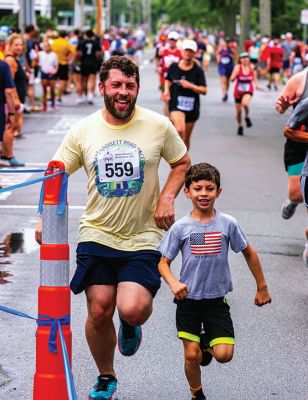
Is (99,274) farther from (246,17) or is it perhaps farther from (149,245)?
(246,17)

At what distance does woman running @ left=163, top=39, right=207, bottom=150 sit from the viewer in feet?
53.3

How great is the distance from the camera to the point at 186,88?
16.4 meters

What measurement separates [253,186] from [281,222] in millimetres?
3015

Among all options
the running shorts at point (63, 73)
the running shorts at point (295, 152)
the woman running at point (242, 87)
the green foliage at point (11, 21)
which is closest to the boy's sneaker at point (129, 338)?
the running shorts at point (295, 152)

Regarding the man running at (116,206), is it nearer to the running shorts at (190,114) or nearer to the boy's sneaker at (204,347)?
the boy's sneaker at (204,347)

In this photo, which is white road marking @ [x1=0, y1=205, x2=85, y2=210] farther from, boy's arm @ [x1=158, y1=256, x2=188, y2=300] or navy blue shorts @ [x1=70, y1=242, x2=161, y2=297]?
boy's arm @ [x1=158, y1=256, x2=188, y2=300]

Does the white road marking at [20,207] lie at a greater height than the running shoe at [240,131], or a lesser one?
greater

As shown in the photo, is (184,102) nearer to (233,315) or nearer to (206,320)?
(233,315)

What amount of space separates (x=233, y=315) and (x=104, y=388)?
7.73ft

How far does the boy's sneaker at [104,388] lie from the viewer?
Answer: 19.6 ft

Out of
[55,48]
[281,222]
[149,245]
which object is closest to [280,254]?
→ [281,222]

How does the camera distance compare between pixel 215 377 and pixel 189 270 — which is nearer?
pixel 189 270

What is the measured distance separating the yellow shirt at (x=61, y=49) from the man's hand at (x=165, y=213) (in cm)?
2447

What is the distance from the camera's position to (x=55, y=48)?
99.8 ft
